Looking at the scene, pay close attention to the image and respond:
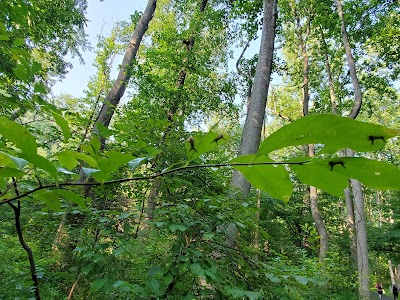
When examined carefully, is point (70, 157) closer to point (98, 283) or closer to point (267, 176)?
point (267, 176)

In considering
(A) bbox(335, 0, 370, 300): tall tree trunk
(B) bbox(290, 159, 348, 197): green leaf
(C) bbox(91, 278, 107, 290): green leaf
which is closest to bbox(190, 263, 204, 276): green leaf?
(C) bbox(91, 278, 107, 290): green leaf

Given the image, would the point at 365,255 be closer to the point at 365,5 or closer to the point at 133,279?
the point at 365,5

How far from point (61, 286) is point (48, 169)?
6.46ft

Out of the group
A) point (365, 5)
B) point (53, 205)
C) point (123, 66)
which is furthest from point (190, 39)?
point (53, 205)

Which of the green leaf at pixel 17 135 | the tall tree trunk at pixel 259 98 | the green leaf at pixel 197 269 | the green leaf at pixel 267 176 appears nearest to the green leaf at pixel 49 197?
the green leaf at pixel 17 135

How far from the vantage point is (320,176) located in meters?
0.28

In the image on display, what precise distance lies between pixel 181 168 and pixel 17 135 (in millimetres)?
176

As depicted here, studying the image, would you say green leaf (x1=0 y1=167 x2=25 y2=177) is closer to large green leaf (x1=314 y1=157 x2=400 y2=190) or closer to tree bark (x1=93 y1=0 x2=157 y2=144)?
large green leaf (x1=314 y1=157 x2=400 y2=190)

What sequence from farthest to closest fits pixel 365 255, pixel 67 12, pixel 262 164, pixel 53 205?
1. pixel 365 255
2. pixel 67 12
3. pixel 53 205
4. pixel 262 164

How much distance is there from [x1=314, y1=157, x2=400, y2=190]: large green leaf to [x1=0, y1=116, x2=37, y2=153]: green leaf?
308mm

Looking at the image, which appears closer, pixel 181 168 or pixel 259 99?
pixel 181 168

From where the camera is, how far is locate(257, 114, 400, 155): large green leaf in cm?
23

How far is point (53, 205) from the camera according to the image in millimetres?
401

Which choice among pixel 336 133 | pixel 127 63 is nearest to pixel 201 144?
pixel 336 133
